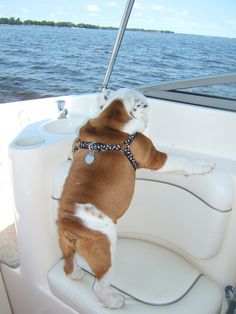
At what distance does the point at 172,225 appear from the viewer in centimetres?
178

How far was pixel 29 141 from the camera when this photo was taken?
1583mm

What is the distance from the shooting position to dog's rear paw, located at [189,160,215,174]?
1.53 m

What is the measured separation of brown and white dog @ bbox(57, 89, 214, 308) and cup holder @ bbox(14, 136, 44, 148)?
210 mm

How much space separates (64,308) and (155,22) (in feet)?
18.6

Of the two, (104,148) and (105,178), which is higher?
(104,148)

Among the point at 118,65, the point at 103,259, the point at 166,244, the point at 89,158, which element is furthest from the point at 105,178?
the point at 118,65

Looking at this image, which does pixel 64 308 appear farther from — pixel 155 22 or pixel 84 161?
pixel 155 22

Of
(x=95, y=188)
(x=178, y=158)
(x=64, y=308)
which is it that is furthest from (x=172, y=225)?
(x=64, y=308)

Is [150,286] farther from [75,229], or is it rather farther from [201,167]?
[201,167]

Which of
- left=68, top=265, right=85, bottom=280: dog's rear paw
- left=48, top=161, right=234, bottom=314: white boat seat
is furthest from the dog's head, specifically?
left=68, top=265, right=85, bottom=280: dog's rear paw

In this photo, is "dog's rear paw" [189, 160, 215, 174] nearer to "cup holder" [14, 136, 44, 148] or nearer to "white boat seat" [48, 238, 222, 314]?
"white boat seat" [48, 238, 222, 314]

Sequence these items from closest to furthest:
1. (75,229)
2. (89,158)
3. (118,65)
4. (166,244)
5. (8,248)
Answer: (75,229), (89,158), (166,244), (8,248), (118,65)

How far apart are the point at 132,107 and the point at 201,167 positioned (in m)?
0.48

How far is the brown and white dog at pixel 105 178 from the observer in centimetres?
132
